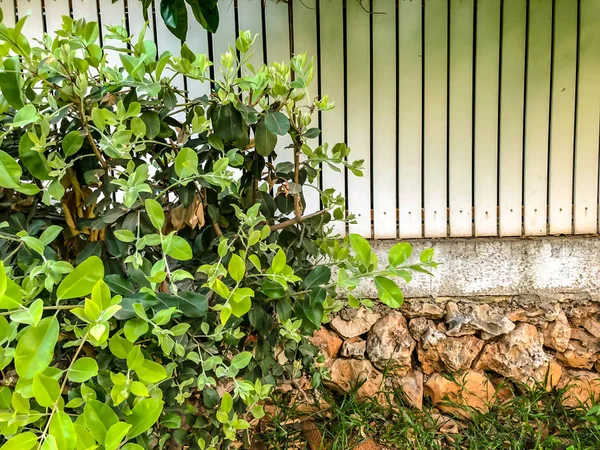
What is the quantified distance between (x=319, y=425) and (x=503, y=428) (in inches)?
32.4

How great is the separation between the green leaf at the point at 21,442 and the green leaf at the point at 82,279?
0.74 ft

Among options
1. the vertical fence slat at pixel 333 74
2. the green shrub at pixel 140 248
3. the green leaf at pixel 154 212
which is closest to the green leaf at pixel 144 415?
the green shrub at pixel 140 248

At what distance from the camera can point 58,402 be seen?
2.21 ft

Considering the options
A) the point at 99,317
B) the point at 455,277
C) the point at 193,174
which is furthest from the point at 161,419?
the point at 455,277

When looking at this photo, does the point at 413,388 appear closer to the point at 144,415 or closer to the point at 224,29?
the point at 144,415

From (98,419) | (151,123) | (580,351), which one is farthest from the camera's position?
(580,351)

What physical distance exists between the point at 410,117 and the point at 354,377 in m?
1.23

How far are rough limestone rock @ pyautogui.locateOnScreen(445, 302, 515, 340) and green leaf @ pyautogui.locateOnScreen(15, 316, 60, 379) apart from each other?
5.40 feet

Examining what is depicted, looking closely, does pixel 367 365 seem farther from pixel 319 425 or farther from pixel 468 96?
pixel 468 96

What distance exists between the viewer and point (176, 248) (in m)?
0.80

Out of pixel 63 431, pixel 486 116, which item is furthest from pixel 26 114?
pixel 486 116

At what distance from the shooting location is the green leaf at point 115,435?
65cm

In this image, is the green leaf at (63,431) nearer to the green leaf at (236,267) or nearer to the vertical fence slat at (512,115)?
the green leaf at (236,267)

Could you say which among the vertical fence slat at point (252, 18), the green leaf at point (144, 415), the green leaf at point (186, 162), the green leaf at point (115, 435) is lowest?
the green leaf at point (144, 415)
